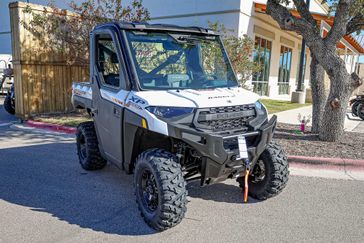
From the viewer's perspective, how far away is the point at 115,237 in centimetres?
352

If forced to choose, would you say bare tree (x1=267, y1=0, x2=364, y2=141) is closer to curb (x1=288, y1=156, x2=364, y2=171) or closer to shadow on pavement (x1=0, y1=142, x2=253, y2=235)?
curb (x1=288, y1=156, x2=364, y2=171)

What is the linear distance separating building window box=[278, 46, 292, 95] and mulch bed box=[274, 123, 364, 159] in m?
14.7

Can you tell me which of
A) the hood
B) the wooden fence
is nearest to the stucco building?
the wooden fence

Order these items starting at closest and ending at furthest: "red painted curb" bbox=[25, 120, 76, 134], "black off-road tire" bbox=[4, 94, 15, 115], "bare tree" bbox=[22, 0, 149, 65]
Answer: "red painted curb" bbox=[25, 120, 76, 134] < "bare tree" bbox=[22, 0, 149, 65] < "black off-road tire" bbox=[4, 94, 15, 115]

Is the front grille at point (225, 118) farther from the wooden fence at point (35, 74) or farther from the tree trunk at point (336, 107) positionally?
the wooden fence at point (35, 74)

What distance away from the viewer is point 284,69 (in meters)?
23.6

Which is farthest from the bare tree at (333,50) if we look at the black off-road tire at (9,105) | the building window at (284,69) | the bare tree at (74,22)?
the building window at (284,69)

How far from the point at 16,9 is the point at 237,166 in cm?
908

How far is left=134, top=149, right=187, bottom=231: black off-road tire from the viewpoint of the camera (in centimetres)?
344

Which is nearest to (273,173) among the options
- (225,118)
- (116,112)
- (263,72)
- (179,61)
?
(225,118)

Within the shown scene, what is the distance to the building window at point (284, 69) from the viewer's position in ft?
74.7

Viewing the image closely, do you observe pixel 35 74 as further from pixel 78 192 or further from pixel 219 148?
pixel 219 148

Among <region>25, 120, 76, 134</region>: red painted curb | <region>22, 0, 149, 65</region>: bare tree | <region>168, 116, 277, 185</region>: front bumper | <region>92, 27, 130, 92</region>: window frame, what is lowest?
<region>25, 120, 76, 134</region>: red painted curb

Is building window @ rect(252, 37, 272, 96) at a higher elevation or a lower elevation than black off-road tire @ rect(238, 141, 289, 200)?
higher
